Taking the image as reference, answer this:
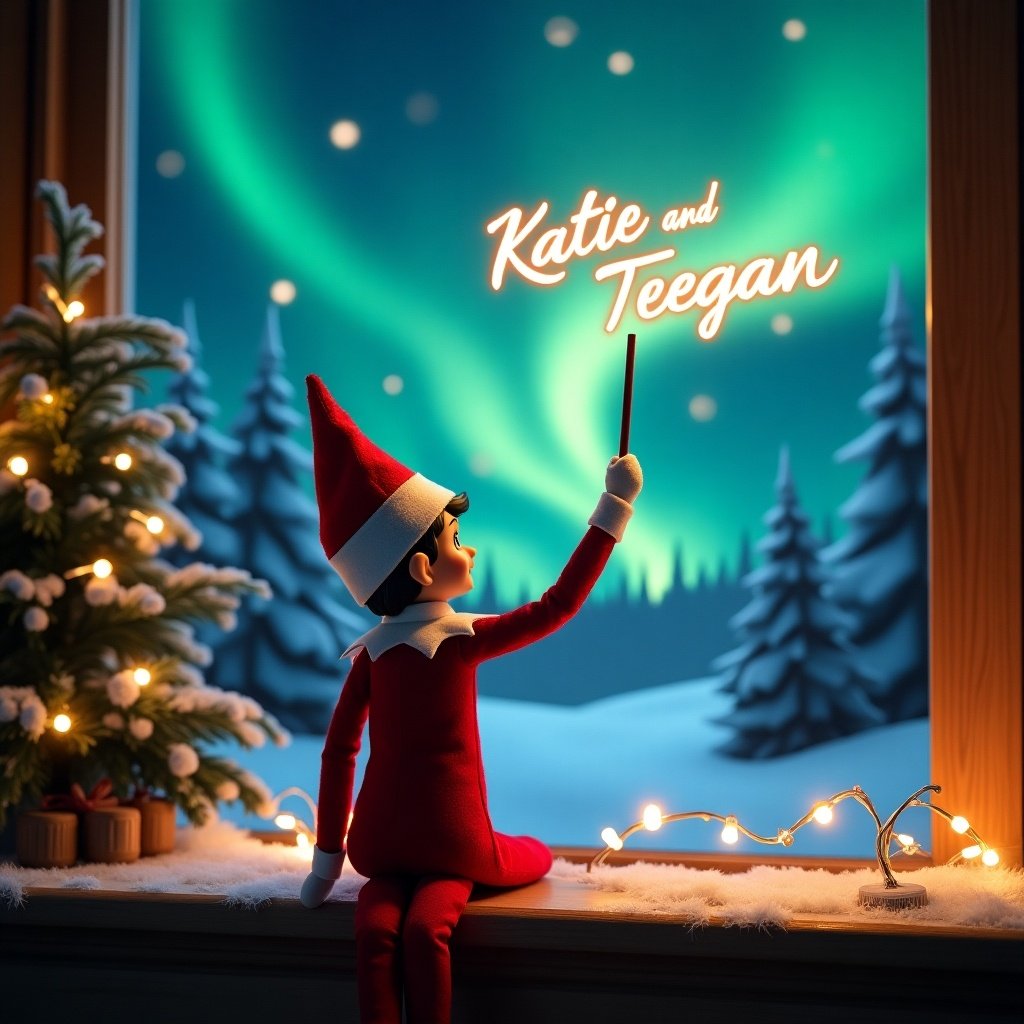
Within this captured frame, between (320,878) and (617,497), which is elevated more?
(617,497)

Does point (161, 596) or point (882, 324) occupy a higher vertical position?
point (882, 324)

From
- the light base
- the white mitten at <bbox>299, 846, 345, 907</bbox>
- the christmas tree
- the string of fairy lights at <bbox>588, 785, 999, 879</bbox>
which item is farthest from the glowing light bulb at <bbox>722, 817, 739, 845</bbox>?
the christmas tree

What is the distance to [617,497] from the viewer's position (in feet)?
6.36

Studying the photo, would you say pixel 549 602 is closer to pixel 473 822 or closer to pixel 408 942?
pixel 473 822

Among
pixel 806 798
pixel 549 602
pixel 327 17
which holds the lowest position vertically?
pixel 806 798

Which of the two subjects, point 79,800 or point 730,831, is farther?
point 79,800

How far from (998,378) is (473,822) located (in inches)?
49.2

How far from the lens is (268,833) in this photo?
2518 millimetres

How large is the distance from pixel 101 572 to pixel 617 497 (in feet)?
3.38

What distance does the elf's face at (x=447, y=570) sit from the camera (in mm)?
1944

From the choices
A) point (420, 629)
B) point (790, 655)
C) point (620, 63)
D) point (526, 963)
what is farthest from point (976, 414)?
point (526, 963)

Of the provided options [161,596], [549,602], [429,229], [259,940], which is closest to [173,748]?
[161,596]

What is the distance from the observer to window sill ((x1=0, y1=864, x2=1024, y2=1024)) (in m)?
1.71

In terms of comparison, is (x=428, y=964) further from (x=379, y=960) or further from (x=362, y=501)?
(x=362, y=501)
